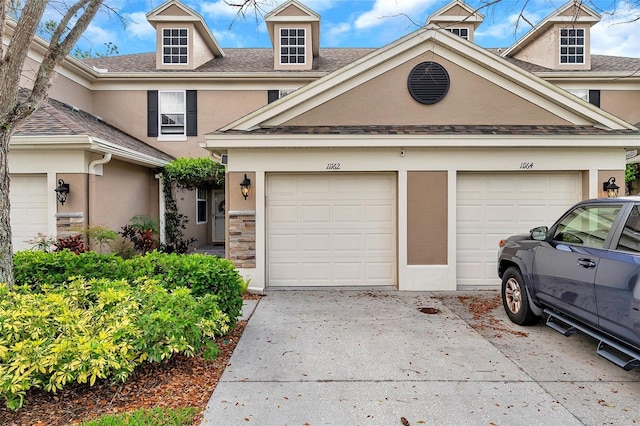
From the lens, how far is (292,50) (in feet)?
40.9

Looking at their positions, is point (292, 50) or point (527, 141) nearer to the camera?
point (527, 141)

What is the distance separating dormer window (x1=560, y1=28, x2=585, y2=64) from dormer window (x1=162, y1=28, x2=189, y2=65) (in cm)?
1279

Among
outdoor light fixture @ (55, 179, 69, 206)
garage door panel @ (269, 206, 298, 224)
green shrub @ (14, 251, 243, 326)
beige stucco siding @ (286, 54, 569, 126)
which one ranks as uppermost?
beige stucco siding @ (286, 54, 569, 126)

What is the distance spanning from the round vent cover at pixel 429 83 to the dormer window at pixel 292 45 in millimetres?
5915

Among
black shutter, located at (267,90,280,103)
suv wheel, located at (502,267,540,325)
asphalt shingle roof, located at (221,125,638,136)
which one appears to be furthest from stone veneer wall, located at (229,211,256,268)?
black shutter, located at (267,90,280,103)

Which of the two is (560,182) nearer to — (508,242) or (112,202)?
(508,242)

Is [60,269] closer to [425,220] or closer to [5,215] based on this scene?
[5,215]

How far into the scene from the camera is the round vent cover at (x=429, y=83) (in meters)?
7.57

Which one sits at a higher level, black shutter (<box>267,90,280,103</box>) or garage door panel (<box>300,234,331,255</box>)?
black shutter (<box>267,90,280,103</box>)

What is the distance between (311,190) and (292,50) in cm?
718

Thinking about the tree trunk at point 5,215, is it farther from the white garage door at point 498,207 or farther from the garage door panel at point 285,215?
the white garage door at point 498,207

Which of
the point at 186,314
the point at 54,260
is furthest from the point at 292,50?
the point at 186,314

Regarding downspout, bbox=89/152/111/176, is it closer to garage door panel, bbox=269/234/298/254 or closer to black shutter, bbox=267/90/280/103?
garage door panel, bbox=269/234/298/254

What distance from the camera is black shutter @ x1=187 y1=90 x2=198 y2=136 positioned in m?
11.9
